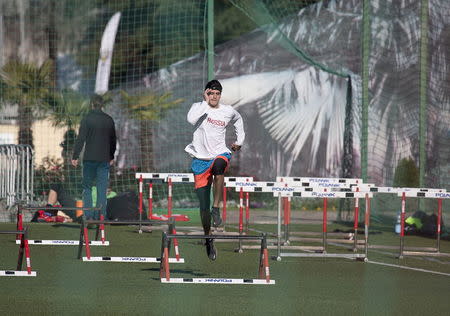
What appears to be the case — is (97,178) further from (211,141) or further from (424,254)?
(211,141)

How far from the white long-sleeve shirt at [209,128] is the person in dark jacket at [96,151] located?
6.06 metres

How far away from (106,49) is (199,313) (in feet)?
72.4

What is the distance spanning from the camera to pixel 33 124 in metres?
29.0

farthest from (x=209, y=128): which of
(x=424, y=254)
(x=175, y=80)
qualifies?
(x=175, y=80)

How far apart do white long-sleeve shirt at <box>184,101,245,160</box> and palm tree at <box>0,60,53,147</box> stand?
669 inches

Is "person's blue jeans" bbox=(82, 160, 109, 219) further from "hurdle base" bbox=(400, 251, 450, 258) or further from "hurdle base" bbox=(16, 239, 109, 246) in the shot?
"hurdle base" bbox=(400, 251, 450, 258)

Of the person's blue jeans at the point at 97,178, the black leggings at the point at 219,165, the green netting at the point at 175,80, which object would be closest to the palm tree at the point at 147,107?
the green netting at the point at 175,80

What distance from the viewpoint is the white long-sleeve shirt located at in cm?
1160

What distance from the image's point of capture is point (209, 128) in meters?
11.6

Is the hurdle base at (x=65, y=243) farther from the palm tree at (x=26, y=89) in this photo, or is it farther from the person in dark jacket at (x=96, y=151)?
the palm tree at (x=26, y=89)

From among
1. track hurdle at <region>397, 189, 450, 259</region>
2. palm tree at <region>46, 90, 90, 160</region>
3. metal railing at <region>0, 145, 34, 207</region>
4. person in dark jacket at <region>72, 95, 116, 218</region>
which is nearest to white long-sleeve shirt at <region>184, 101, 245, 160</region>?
track hurdle at <region>397, 189, 450, 259</region>

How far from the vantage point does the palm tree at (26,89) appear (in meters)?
28.6

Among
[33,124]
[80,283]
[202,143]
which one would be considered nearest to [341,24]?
[33,124]

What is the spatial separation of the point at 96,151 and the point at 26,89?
12276 millimetres
